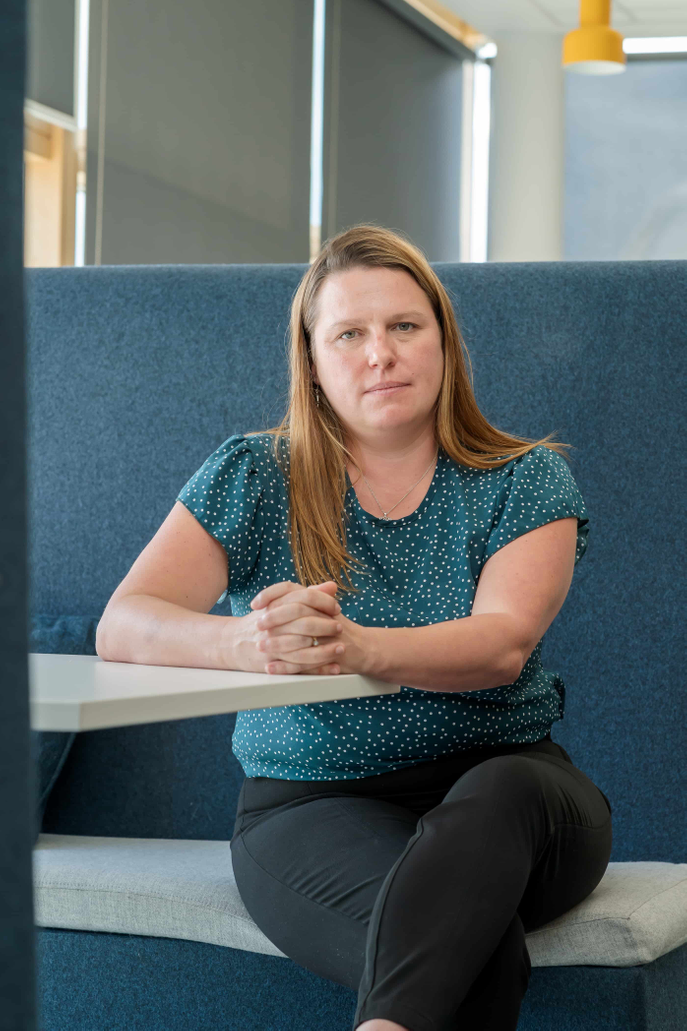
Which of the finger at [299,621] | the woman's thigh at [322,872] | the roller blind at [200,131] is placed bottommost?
the woman's thigh at [322,872]

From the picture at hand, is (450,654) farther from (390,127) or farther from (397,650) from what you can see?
(390,127)

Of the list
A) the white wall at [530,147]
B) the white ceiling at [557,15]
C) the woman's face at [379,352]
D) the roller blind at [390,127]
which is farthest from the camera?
the white wall at [530,147]

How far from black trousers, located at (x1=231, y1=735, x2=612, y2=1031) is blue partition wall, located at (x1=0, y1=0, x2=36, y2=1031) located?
22.3 inches

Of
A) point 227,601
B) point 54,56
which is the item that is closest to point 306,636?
point 227,601

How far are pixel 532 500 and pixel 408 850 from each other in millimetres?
489

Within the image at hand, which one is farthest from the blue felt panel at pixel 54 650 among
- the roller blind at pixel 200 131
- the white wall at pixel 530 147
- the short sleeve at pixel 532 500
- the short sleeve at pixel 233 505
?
the white wall at pixel 530 147

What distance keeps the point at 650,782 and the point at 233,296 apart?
3.25 feet

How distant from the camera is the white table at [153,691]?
0.67 metres

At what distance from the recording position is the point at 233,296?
192cm

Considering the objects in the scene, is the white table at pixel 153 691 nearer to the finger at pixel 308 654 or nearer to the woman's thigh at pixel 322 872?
the finger at pixel 308 654

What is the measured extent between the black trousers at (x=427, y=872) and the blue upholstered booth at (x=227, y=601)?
0.41 ft

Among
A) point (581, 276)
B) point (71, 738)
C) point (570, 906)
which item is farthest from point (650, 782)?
point (71, 738)

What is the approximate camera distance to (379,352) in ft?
4.65

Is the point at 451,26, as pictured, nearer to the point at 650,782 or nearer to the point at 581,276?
the point at 581,276
